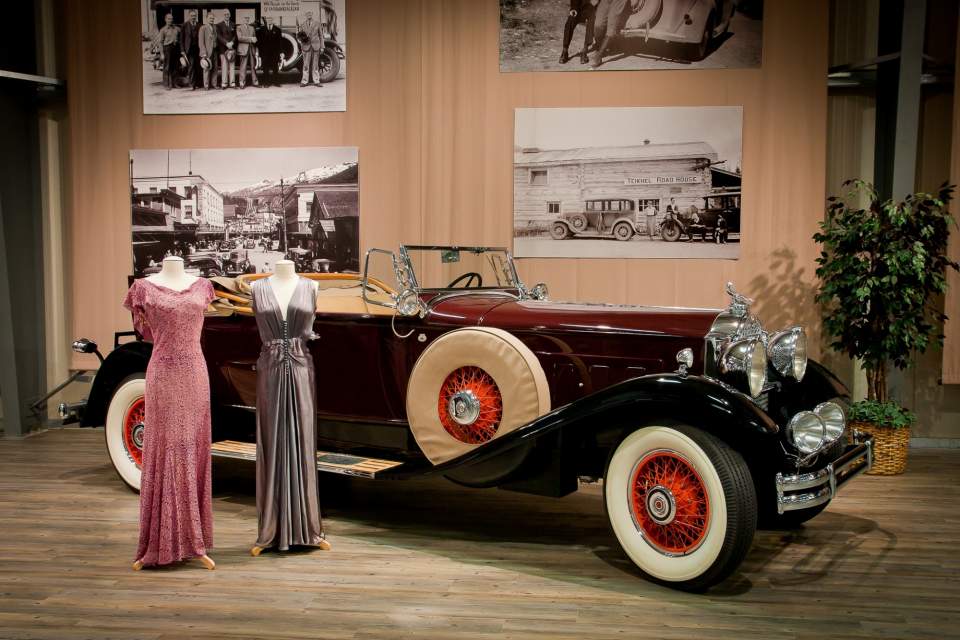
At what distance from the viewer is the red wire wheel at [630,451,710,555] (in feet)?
10.4

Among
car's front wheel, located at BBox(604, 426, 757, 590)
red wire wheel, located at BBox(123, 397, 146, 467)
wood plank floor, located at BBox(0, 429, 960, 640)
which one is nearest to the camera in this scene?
wood plank floor, located at BBox(0, 429, 960, 640)

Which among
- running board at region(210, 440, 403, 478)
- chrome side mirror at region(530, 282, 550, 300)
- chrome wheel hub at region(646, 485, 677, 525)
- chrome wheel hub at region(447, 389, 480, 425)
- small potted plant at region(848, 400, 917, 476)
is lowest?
small potted plant at region(848, 400, 917, 476)

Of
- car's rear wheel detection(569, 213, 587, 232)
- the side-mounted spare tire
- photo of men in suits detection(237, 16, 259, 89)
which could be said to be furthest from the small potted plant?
photo of men in suits detection(237, 16, 259, 89)

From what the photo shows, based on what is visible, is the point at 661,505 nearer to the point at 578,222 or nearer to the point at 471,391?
the point at 471,391

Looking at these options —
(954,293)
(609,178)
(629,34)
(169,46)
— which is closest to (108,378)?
(169,46)

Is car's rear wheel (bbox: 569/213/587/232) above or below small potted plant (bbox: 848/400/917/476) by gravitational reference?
above

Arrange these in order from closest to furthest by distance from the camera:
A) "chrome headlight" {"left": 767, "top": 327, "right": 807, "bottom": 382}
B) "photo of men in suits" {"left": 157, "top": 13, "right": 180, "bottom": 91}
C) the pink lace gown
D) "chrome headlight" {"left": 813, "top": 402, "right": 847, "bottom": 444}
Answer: "chrome headlight" {"left": 813, "top": 402, "right": 847, "bottom": 444}, the pink lace gown, "chrome headlight" {"left": 767, "top": 327, "right": 807, "bottom": 382}, "photo of men in suits" {"left": 157, "top": 13, "right": 180, "bottom": 91}

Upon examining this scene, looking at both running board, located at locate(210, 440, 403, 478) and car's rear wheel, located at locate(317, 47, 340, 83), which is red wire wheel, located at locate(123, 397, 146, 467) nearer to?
running board, located at locate(210, 440, 403, 478)

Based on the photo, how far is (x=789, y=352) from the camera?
3535 millimetres

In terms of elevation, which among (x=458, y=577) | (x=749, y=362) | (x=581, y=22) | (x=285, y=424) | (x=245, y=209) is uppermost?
(x=581, y=22)

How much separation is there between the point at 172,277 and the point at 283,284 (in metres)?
0.46

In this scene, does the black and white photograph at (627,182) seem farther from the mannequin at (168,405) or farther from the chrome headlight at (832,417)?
the mannequin at (168,405)

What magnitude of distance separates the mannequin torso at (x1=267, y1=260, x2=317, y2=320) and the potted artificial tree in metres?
3.59

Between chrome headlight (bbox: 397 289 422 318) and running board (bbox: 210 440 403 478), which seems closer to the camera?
running board (bbox: 210 440 403 478)
